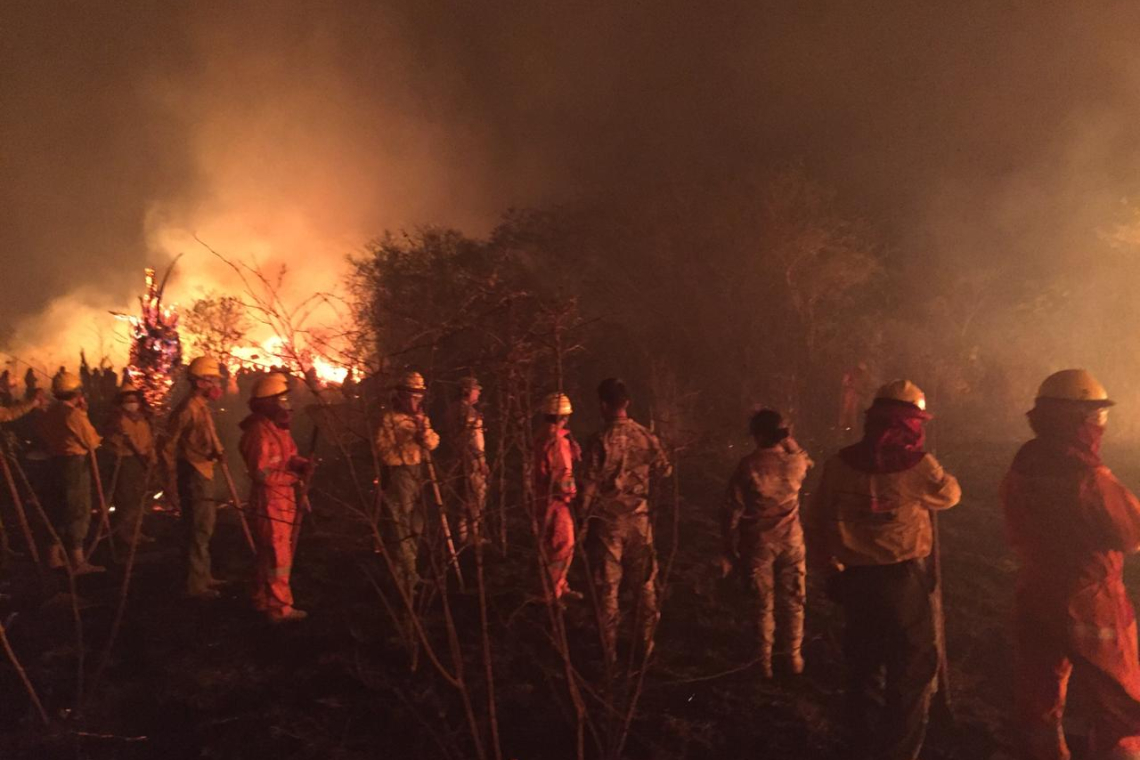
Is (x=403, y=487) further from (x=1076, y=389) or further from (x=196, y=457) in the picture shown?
(x=1076, y=389)

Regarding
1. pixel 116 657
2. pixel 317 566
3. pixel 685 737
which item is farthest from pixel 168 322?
pixel 685 737

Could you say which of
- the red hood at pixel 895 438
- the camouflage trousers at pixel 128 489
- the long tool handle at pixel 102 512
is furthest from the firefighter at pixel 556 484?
the camouflage trousers at pixel 128 489

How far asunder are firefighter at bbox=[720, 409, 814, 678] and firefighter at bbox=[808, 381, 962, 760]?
819 mm

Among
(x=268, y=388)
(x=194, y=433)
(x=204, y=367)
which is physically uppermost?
(x=204, y=367)

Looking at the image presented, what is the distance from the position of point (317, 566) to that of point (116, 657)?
218 cm

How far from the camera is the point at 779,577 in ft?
14.8

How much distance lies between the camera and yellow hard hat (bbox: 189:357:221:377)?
19.2 feet

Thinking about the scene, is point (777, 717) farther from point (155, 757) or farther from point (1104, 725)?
point (155, 757)

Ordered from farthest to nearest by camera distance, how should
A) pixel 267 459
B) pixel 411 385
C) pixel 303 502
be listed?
pixel 267 459 → pixel 303 502 → pixel 411 385

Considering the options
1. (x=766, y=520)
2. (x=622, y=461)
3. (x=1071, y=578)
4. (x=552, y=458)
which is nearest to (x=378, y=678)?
(x=552, y=458)

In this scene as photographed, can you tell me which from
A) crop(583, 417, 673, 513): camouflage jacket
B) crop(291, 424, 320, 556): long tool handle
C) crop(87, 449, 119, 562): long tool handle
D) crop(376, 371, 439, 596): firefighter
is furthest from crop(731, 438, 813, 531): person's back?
crop(87, 449, 119, 562): long tool handle

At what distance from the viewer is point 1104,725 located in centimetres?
314

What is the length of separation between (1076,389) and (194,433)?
6.11m

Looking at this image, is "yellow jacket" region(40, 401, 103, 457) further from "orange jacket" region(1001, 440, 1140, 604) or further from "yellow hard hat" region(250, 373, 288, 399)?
"orange jacket" region(1001, 440, 1140, 604)
